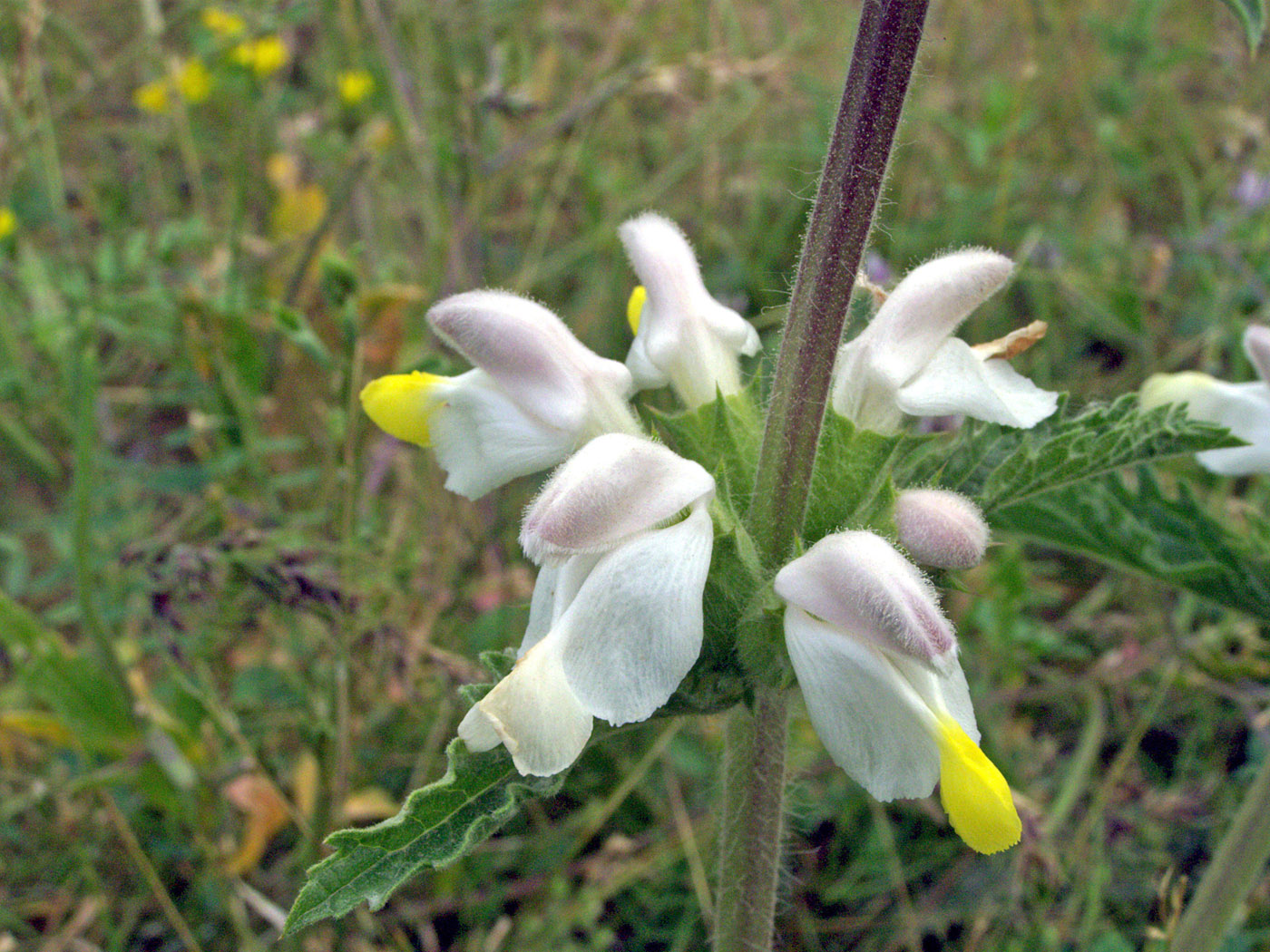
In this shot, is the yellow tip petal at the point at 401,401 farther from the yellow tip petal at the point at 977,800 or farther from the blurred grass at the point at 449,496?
the yellow tip petal at the point at 977,800

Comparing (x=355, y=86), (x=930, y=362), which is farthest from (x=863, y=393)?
(x=355, y=86)

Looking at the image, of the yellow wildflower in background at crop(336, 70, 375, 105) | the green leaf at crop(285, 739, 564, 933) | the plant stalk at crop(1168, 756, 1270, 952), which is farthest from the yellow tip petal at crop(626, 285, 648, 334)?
the yellow wildflower in background at crop(336, 70, 375, 105)

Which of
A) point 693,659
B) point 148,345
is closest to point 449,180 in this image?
point 148,345

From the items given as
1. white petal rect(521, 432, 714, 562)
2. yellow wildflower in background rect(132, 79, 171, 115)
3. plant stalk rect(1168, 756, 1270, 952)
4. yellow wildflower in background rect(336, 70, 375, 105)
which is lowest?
plant stalk rect(1168, 756, 1270, 952)

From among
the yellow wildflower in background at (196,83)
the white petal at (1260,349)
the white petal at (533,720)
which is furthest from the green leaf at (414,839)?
the yellow wildflower in background at (196,83)

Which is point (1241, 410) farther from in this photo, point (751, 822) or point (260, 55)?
point (260, 55)

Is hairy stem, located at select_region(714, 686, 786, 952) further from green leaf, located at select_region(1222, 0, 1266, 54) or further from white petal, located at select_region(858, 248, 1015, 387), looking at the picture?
green leaf, located at select_region(1222, 0, 1266, 54)
